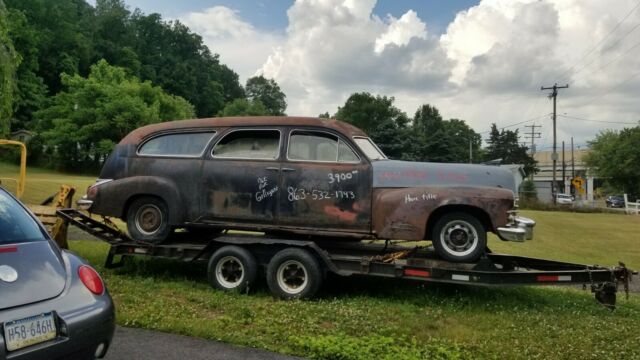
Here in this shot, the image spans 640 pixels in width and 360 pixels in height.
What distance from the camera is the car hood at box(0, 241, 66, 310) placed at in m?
3.35

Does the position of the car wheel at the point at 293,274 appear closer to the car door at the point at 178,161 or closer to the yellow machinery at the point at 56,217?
the car door at the point at 178,161

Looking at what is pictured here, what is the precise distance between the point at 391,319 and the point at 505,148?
290 feet

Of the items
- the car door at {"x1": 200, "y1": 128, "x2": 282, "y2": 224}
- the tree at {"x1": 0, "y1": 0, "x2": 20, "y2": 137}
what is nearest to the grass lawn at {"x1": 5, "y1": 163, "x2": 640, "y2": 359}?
the car door at {"x1": 200, "y1": 128, "x2": 282, "y2": 224}

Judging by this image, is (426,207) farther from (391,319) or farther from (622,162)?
(622,162)

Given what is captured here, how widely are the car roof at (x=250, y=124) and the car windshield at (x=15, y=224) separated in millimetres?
3791

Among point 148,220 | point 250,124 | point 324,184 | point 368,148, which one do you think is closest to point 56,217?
point 148,220

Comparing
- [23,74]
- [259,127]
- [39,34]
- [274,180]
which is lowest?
[274,180]

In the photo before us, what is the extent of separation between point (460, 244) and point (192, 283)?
3.60m

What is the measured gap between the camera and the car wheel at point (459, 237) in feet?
22.0

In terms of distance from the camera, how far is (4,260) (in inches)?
138

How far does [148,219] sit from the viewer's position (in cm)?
795

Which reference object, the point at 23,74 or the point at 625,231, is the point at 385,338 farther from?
the point at 23,74

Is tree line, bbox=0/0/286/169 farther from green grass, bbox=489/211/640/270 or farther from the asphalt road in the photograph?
green grass, bbox=489/211/640/270

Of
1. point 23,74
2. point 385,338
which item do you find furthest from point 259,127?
point 23,74
